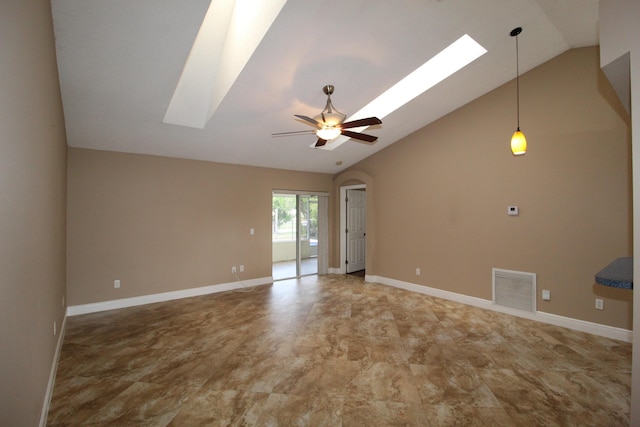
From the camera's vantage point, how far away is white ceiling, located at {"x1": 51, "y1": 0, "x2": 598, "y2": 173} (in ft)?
7.68

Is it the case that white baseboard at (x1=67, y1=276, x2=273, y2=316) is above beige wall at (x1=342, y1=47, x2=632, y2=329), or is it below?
below

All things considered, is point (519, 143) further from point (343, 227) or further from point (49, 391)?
point (49, 391)

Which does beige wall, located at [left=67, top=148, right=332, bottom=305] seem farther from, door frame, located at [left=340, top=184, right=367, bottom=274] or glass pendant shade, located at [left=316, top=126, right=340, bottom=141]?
glass pendant shade, located at [left=316, top=126, right=340, bottom=141]

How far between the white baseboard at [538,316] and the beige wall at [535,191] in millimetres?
73

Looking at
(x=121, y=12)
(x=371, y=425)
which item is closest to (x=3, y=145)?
(x=121, y=12)

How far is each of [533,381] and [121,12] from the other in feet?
15.6

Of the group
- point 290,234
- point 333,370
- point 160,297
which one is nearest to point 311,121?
point 333,370

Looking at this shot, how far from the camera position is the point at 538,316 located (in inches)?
152

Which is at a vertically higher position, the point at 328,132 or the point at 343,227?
the point at 328,132

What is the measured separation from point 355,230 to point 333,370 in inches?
183

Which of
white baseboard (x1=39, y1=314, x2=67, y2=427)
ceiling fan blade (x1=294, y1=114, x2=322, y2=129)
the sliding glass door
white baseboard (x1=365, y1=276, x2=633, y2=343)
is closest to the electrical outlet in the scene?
white baseboard (x1=365, y1=276, x2=633, y2=343)

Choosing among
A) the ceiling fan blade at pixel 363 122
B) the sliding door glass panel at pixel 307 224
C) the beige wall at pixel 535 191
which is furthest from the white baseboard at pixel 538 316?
the ceiling fan blade at pixel 363 122

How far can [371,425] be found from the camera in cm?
196

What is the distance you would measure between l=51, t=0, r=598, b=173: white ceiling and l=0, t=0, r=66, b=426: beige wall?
0.47 meters
